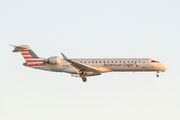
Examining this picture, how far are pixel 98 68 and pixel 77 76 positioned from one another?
3.10 meters

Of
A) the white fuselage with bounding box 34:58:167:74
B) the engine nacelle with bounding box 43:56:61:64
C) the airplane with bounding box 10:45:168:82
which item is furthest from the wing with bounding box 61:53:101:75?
the engine nacelle with bounding box 43:56:61:64

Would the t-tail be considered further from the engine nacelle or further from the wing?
the wing

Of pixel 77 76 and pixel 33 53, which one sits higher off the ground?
pixel 33 53

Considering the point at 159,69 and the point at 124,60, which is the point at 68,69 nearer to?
the point at 124,60

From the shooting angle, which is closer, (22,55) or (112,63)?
(112,63)

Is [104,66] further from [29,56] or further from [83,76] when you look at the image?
[29,56]

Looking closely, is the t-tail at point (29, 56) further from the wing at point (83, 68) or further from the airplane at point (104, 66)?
the wing at point (83, 68)

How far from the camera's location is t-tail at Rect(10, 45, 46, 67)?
1802 inches

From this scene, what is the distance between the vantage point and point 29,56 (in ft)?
151

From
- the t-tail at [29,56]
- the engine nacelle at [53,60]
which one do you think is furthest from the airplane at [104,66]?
the t-tail at [29,56]

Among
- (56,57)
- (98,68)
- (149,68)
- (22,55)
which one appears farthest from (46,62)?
(149,68)

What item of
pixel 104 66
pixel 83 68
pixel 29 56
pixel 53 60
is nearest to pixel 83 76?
pixel 83 68

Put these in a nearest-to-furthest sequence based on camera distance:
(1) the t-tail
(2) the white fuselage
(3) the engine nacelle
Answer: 1. (2) the white fuselage
2. (3) the engine nacelle
3. (1) the t-tail

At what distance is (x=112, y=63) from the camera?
143ft
